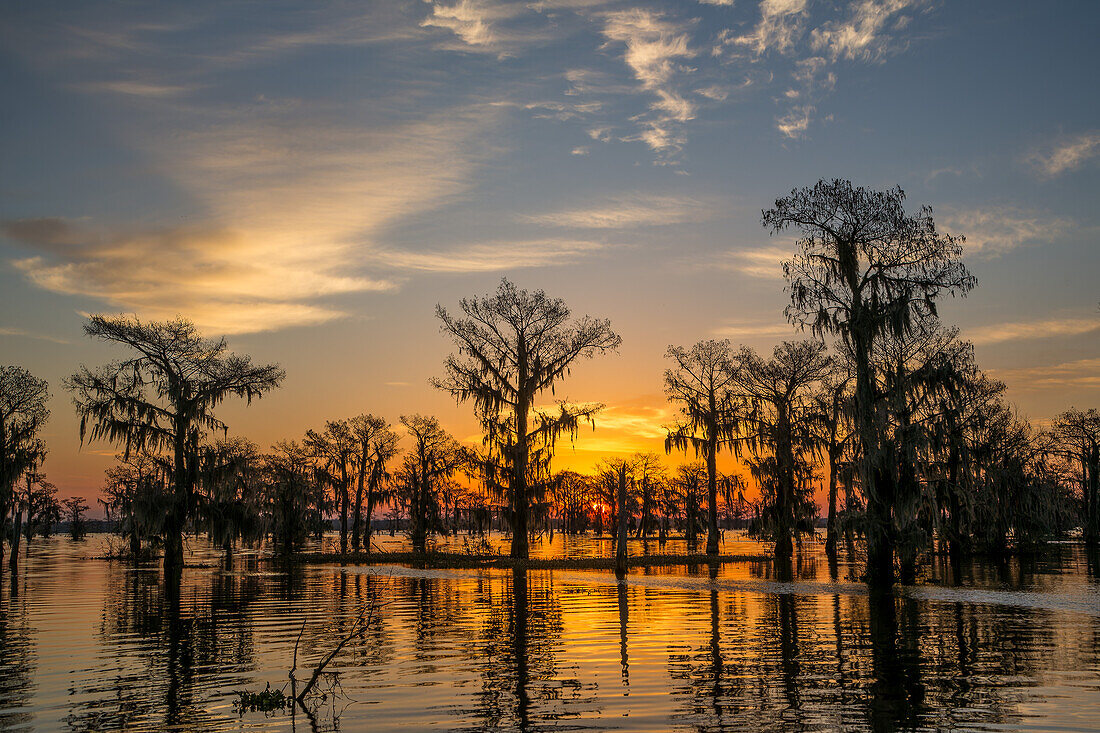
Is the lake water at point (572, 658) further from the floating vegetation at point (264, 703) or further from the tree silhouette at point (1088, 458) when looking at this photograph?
the tree silhouette at point (1088, 458)

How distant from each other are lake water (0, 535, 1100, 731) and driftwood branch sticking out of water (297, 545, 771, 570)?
43.7 ft

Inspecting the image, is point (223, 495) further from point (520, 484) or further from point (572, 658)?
point (572, 658)

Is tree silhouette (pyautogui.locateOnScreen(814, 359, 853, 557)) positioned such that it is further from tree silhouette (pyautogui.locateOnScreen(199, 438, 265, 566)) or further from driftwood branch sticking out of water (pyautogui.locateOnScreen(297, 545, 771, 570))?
tree silhouette (pyautogui.locateOnScreen(199, 438, 265, 566))

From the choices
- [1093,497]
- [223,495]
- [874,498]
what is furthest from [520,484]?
[1093,497]

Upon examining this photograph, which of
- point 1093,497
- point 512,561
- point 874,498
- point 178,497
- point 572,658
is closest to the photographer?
point 572,658

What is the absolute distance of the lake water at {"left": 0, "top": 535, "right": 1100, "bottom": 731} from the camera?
10.5 meters

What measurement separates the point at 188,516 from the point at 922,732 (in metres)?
39.3

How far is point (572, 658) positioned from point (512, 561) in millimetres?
29776

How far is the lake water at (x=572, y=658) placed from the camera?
10.5 metres

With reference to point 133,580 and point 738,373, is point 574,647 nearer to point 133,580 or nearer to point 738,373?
point 133,580

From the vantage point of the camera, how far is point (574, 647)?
53.2ft

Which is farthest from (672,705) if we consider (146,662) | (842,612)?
(842,612)

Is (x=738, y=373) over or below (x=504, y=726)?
over

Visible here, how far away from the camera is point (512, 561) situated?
145ft
